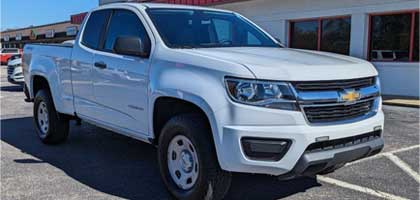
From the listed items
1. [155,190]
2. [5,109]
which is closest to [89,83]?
[155,190]

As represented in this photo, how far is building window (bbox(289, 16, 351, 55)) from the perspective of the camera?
537 inches

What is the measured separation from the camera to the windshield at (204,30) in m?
4.68

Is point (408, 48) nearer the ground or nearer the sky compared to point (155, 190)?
nearer the sky

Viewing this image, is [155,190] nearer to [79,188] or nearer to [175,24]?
[79,188]

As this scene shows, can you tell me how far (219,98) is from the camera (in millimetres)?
3615

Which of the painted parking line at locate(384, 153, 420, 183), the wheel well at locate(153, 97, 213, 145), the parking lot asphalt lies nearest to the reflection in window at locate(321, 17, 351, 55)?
the parking lot asphalt

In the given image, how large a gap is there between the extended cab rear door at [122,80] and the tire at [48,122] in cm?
148

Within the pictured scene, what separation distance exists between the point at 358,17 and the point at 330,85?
10.1 metres

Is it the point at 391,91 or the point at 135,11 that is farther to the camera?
the point at 391,91

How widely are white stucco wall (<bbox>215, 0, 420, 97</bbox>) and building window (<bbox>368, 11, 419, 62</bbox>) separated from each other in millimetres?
196

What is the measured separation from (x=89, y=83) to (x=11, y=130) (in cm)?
341

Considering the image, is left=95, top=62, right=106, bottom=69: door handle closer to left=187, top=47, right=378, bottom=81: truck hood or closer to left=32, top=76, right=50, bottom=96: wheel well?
left=187, top=47, right=378, bottom=81: truck hood

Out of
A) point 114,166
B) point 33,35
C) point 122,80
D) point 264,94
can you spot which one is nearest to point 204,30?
point 122,80

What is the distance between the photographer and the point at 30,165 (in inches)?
221
